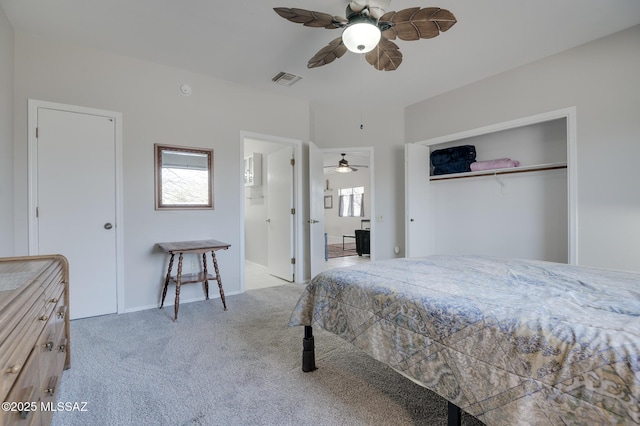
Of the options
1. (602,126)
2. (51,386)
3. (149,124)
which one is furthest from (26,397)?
(602,126)

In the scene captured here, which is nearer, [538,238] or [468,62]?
[468,62]

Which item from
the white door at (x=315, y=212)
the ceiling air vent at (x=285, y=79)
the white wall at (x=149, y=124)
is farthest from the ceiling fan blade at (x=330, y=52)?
the white door at (x=315, y=212)

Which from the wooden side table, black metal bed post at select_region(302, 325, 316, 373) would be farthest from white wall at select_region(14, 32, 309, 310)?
black metal bed post at select_region(302, 325, 316, 373)

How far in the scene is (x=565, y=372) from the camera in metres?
0.81

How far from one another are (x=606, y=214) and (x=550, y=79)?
1.44 meters

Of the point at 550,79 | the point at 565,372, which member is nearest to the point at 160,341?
the point at 565,372

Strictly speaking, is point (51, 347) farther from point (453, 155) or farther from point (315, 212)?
point (453, 155)

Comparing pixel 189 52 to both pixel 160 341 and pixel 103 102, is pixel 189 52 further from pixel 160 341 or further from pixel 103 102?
pixel 160 341

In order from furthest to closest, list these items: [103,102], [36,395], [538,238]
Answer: [538,238]
[103,102]
[36,395]

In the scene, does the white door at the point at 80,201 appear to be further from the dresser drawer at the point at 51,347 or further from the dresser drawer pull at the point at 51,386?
the dresser drawer pull at the point at 51,386

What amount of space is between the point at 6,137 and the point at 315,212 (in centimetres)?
309

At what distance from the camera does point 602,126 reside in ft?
9.09

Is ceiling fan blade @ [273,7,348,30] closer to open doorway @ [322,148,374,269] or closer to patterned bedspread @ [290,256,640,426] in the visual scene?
patterned bedspread @ [290,256,640,426]

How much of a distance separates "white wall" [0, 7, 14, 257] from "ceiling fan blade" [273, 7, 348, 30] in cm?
214
